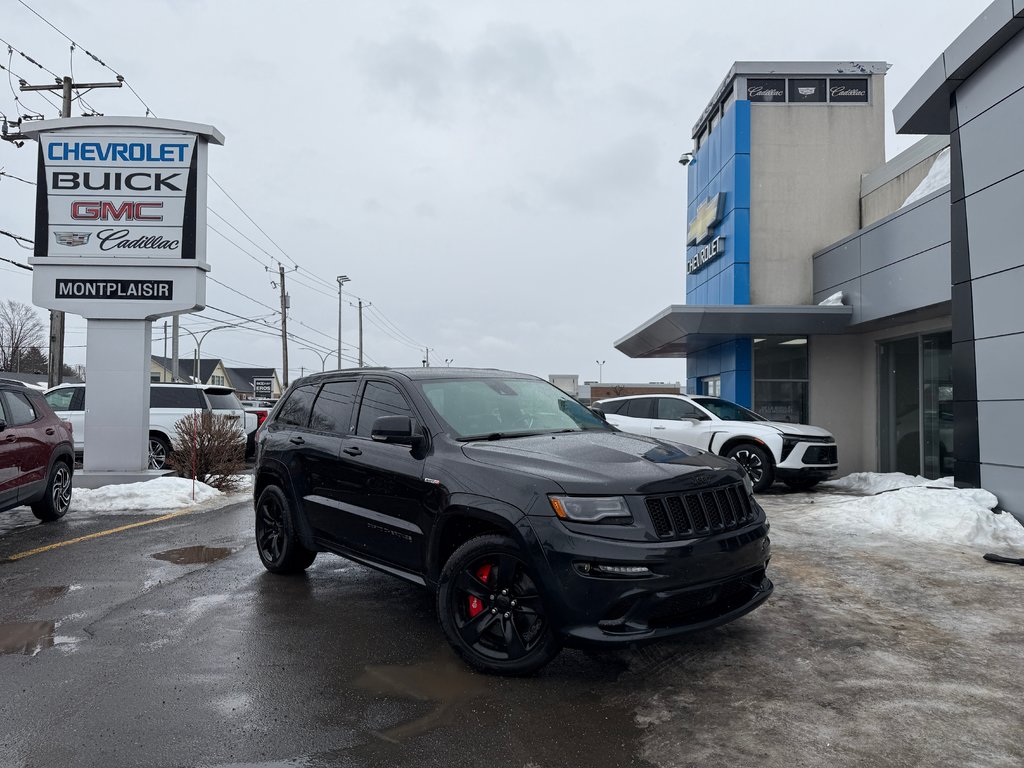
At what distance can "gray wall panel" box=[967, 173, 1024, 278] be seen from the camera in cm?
827

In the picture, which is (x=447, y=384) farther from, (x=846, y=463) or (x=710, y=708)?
(x=846, y=463)

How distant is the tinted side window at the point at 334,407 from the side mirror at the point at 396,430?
108 cm

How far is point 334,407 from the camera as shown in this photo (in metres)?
5.86

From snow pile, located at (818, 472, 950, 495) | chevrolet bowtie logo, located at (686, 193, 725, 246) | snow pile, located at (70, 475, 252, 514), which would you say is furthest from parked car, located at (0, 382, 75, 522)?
chevrolet bowtie logo, located at (686, 193, 725, 246)

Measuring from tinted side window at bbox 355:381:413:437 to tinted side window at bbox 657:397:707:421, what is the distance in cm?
823

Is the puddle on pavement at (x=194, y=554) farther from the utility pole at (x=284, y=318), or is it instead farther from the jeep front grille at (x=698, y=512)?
the utility pole at (x=284, y=318)

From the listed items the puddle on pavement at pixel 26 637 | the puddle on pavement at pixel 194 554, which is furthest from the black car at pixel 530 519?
the puddle on pavement at pixel 194 554

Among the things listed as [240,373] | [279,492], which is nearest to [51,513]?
[279,492]

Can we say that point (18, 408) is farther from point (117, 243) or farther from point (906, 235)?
point (906, 235)

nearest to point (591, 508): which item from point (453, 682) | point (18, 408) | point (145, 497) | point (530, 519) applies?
point (530, 519)

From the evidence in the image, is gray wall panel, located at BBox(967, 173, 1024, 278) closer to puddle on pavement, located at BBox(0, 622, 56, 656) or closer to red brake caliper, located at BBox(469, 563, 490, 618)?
red brake caliper, located at BBox(469, 563, 490, 618)

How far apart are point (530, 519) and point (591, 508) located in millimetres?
322

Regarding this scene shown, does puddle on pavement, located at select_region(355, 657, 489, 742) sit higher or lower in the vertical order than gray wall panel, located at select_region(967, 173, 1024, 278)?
lower

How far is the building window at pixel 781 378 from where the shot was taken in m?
16.2
